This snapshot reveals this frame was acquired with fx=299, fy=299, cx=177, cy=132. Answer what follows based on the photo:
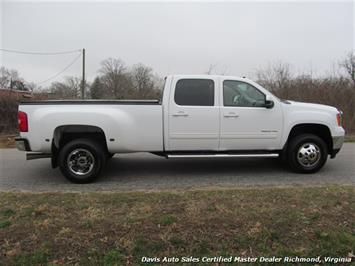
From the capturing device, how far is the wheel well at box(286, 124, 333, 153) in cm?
618

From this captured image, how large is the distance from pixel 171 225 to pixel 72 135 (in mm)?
3204

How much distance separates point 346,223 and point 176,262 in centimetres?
210

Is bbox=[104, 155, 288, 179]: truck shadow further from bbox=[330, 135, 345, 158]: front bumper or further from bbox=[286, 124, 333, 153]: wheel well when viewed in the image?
bbox=[330, 135, 345, 158]: front bumper

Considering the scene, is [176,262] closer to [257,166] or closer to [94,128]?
[94,128]

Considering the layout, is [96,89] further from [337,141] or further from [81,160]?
[337,141]

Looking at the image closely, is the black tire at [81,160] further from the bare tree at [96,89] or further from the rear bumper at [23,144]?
the bare tree at [96,89]

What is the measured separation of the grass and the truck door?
62.1 inches

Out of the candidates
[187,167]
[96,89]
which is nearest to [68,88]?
[96,89]

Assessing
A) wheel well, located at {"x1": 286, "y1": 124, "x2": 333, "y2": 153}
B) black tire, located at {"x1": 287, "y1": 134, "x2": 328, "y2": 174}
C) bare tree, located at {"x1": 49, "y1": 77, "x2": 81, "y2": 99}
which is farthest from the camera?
bare tree, located at {"x1": 49, "y1": 77, "x2": 81, "y2": 99}

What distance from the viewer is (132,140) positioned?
18.6ft

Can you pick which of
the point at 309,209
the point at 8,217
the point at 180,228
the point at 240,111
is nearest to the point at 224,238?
the point at 180,228

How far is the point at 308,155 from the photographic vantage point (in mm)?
6082

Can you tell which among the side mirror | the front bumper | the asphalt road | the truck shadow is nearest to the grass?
the asphalt road

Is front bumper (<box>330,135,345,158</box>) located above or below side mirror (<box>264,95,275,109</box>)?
below
